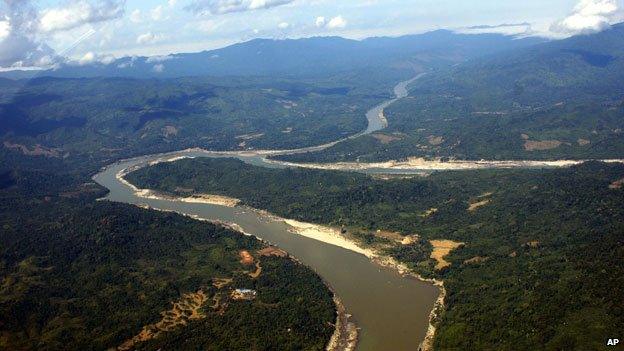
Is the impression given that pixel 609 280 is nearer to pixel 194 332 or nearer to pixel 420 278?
pixel 420 278

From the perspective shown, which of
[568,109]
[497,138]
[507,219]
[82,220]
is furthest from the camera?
[568,109]

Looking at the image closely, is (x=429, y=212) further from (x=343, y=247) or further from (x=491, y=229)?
(x=343, y=247)

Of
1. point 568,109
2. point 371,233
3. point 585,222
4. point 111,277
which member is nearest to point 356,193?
point 371,233

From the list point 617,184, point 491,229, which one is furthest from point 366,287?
point 617,184

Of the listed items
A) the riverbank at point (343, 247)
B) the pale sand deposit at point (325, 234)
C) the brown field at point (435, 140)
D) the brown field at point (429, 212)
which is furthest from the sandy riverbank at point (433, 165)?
the pale sand deposit at point (325, 234)

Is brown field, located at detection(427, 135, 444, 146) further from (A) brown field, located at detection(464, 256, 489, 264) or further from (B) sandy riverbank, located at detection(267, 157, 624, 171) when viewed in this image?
(A) brown field, located at detection(464, 256, 489, 264)

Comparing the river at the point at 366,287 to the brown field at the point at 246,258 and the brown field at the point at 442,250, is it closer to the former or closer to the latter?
the brown field at the point at 442,250
